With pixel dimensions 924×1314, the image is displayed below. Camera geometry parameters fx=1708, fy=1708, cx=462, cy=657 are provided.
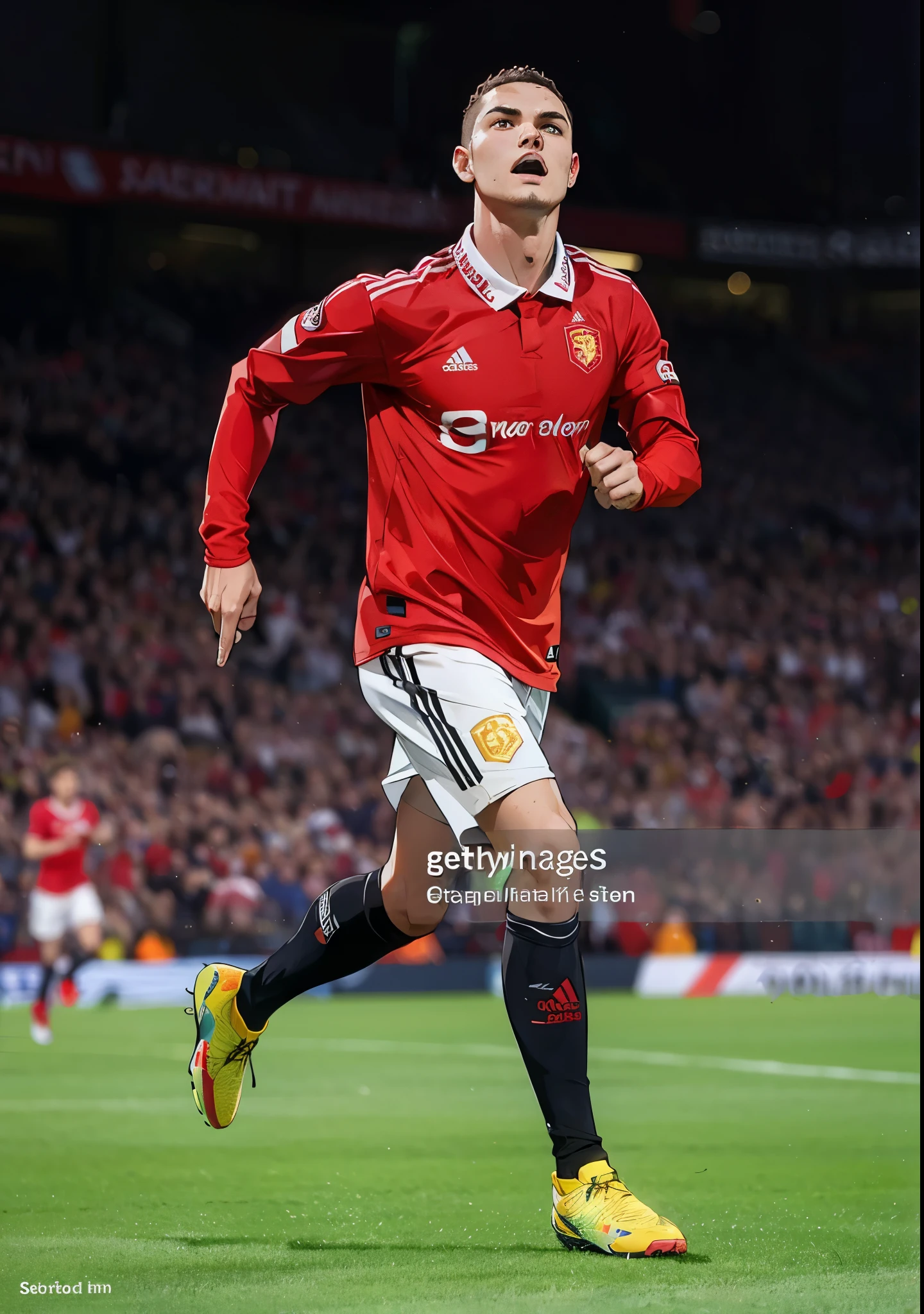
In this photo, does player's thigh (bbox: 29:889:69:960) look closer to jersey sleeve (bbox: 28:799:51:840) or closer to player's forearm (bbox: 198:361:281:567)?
jersey sleeve (bbox: 28:799:51:840)

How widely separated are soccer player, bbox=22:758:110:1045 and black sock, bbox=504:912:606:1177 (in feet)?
18.6

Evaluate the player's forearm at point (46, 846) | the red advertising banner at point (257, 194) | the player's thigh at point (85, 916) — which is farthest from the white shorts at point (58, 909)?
the red advertising banner at point (257, 194)

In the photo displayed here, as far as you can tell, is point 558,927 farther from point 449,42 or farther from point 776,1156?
point 776,1156

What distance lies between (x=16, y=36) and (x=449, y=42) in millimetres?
1603

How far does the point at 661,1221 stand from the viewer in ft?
11.3

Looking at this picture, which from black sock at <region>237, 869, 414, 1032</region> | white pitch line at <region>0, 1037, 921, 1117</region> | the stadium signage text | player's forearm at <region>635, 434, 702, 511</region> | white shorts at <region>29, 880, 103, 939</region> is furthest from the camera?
white shorts at <region>29, 880, 103, 939</region>

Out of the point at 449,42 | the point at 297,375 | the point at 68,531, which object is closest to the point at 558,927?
the point at 297,375

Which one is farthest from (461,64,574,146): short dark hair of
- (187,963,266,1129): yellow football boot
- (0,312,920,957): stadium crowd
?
(0,312,920,957): stadium crowd

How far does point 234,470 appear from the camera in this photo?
3.74 metres

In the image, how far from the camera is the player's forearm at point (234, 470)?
12.2ft

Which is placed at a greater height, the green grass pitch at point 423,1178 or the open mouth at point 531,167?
the open mouth at point 531,167

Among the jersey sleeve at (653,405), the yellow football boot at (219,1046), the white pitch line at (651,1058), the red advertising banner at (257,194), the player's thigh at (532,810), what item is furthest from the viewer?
the white pitch line at (651,1058)

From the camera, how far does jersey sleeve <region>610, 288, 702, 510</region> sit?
3.66 metres

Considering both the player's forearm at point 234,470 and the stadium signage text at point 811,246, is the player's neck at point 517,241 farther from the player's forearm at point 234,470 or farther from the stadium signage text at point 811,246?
the stadium signage text at point 811,246
